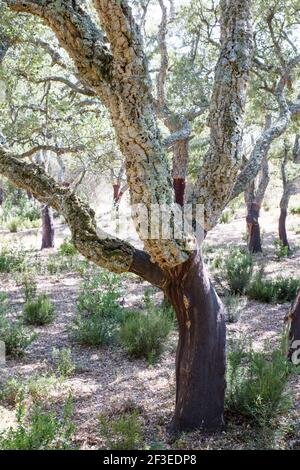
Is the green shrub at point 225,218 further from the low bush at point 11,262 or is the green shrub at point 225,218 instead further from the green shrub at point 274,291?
the green shrub at point 274,291

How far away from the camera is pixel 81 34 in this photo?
3311 mm

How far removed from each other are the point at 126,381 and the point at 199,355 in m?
1.72

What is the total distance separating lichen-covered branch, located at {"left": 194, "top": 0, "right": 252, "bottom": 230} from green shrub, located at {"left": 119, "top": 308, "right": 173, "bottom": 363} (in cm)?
278

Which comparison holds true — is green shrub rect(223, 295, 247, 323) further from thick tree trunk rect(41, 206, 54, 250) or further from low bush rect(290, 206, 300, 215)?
low bush rect(290, 206, 300, 215)

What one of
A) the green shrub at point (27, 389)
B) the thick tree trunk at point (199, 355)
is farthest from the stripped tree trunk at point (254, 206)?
the thick tree trunk at point (199, 355)

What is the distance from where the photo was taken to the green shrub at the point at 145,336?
620cm

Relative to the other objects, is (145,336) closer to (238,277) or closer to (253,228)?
(238,277)

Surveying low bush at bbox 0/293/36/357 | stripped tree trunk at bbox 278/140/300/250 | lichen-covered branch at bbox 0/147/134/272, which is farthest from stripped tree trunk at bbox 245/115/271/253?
lichen-covered branch at bbox 0/147/134/272

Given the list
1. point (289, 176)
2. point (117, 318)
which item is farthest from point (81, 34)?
point (289, 176)

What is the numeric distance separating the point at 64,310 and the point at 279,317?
3.48m

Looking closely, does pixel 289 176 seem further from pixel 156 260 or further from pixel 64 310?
pixel 156 260

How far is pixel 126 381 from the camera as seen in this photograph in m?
5.52

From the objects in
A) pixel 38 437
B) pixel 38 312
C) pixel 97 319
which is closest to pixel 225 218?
pixel 38 312

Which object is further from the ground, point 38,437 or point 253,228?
point 253,228
